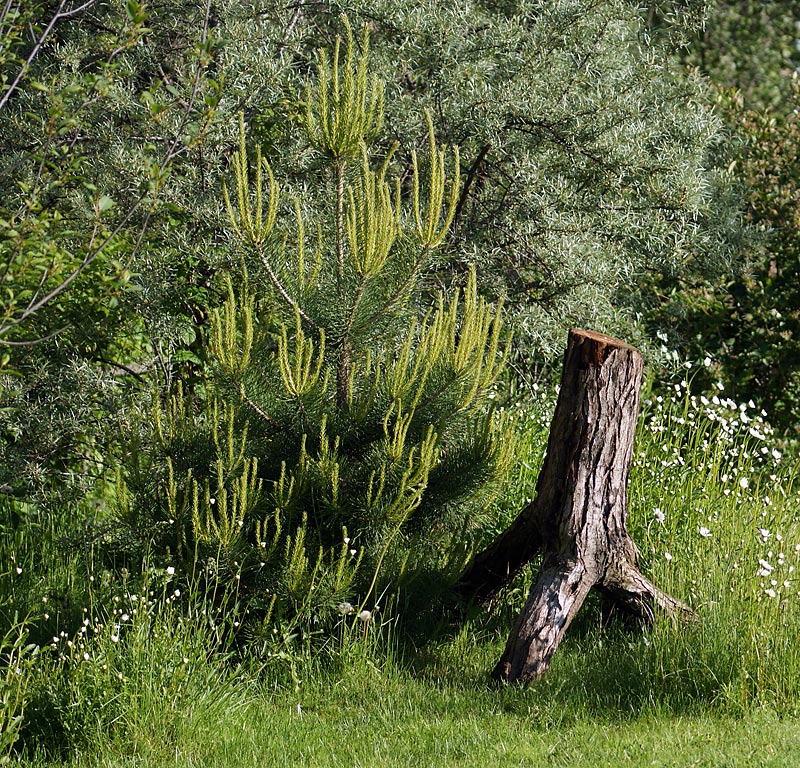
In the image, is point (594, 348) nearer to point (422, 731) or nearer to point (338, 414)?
point (338, 414)

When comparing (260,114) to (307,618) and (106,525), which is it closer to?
(106,525)

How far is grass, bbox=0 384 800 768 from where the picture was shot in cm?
388

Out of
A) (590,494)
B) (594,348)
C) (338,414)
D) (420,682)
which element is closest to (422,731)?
(420,682)

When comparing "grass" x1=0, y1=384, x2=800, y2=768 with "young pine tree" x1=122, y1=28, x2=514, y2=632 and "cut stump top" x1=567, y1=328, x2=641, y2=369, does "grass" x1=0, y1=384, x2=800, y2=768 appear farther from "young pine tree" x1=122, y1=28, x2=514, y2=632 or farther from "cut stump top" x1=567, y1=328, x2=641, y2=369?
"cut stump top" x1=567, y1=328, x2=641, y2=369

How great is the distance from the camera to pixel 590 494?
4680mm

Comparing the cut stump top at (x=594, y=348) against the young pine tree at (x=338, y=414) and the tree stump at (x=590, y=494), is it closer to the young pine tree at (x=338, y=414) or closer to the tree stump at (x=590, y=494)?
the tree stump at (x=590, y=494)

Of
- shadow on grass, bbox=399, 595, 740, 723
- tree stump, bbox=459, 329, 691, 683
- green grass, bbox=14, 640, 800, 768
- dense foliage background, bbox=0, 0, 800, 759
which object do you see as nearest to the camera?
green grass, bbox=14, 640, 800, 768

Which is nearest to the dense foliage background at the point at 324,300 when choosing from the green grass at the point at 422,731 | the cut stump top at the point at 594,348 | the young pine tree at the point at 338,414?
the young pine tree at the point at 338,414

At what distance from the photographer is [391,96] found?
251 inches

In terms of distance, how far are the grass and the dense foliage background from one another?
0.14 feet

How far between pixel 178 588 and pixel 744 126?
702cm

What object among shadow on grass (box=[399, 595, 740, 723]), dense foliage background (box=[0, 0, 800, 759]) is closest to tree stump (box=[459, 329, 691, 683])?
shadow on grass (box=[399, 595, 740, 723])

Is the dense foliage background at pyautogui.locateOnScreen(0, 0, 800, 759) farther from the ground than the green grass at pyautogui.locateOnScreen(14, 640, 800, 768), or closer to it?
farther from the ground

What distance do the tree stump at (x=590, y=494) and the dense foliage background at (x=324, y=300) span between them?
11.8 inches
